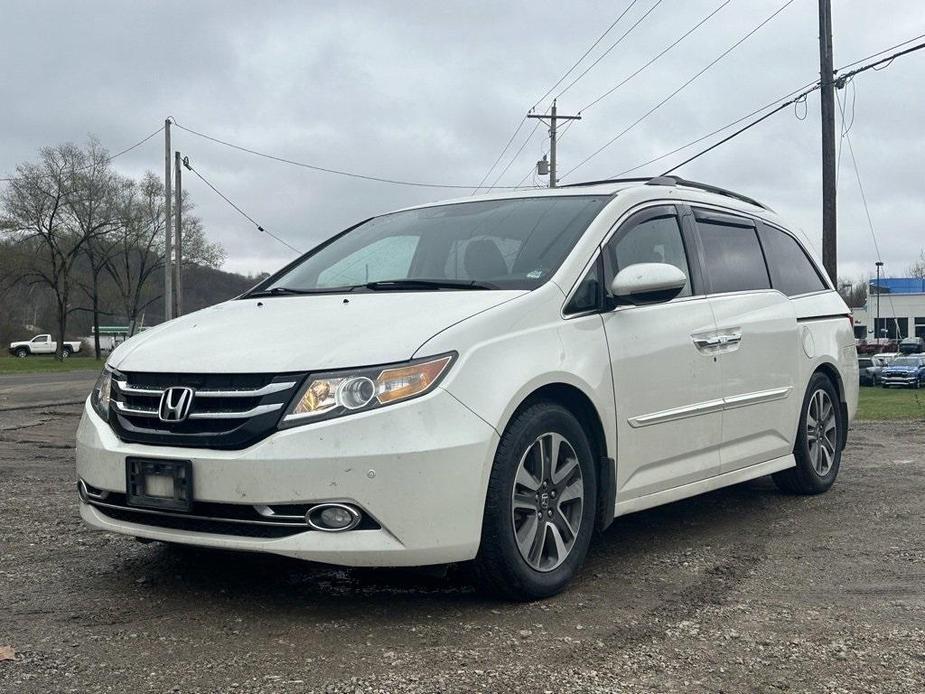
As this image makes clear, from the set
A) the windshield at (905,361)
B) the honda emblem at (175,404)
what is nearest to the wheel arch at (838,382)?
the honda emblem at (175,404)

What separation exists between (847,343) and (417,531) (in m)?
4.24

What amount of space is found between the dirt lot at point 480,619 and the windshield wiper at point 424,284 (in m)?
1.23

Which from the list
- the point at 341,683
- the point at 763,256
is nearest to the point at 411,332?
the point at 341,683

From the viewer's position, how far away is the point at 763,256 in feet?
19.6

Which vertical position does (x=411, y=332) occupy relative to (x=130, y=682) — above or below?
above

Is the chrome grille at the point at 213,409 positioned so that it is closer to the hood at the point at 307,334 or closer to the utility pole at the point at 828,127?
the hood at the point at 307,334

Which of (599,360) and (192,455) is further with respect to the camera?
(599,360)

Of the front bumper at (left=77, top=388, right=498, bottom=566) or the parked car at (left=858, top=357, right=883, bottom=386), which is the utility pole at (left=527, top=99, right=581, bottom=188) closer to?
the parked car at (left=858, top=357, right=883, bottom=386)

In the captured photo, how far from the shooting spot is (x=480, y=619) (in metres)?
3.62

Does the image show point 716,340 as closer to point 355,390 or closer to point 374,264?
point 374,264

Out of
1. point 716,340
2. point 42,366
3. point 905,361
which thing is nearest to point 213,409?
point 716,340

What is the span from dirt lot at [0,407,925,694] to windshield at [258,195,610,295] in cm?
132

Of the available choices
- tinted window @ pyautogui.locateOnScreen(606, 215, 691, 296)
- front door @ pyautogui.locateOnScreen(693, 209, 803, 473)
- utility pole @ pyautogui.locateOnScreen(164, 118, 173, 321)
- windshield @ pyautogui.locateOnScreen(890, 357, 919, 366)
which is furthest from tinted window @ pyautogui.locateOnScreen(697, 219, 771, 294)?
windshield @ pyautogui.locateOnScreen(890, 357, 919, 366)

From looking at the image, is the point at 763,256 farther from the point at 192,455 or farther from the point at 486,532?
the point at 192,455
